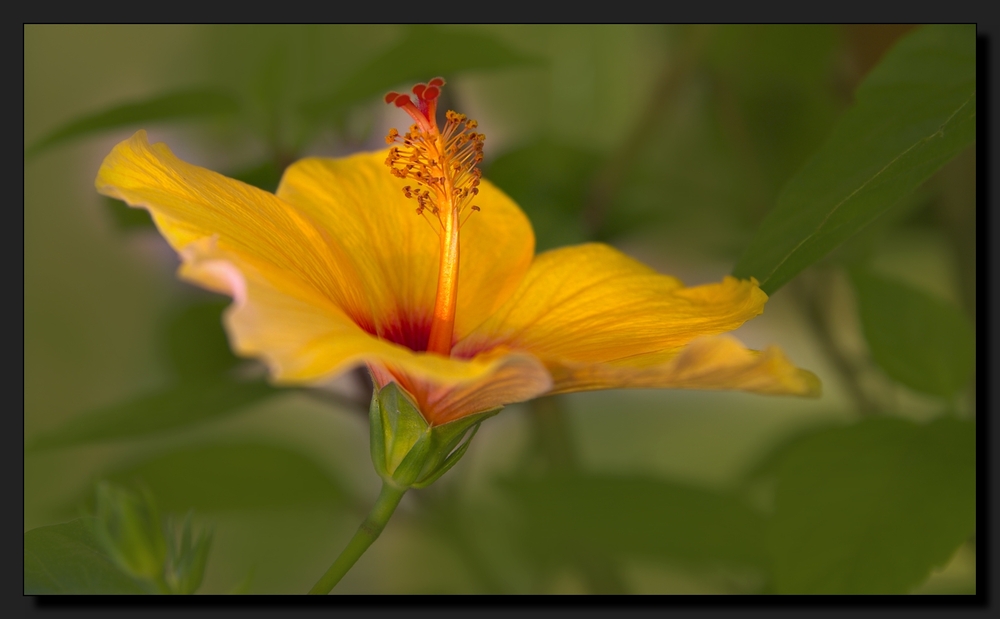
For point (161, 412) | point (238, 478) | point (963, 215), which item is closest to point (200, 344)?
point (238, 478)

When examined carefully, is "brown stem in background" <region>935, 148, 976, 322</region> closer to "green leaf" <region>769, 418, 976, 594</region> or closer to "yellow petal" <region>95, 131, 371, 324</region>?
"green leaf" <region>769, 418, 976, 594</region>

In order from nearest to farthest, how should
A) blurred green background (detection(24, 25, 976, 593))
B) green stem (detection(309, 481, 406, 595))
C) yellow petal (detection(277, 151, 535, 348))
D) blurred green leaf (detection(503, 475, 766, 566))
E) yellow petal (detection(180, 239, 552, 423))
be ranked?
1. yellow petal (detection(180, 239, 552, 423))
2. green stem (detection(309, 481, 406, 595))
3. yellow petal (detection(277, 151, 535, 348))
4. blurred green background (detection(24, 25, 976, 593))
5. blurred green leaf (detection(503, 475, 766, 566))

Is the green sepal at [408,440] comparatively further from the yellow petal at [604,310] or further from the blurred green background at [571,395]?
the blurred green background at [571,395]

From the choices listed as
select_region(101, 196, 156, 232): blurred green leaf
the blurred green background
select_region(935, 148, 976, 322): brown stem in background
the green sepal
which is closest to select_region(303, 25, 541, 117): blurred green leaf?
the blurred green background

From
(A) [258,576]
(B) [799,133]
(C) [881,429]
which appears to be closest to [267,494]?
(A) [258,576]

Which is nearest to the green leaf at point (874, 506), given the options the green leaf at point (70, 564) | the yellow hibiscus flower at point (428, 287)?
the yellow hibiscus flower at point (428, 287)

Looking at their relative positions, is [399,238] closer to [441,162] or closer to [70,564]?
[441,162]

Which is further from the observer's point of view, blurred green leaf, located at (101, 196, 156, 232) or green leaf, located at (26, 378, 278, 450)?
blurred green leaf, located at (101, 196, 156, 232)

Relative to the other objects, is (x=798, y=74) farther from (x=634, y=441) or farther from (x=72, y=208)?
(x=72, y=208)
